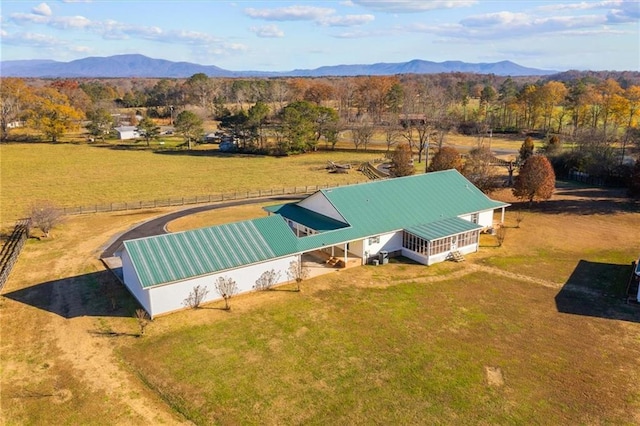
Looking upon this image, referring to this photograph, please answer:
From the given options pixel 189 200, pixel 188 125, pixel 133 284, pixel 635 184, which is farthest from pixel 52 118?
pixel 635 184

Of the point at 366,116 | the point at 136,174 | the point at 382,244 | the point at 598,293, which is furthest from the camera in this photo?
the point at 366,116

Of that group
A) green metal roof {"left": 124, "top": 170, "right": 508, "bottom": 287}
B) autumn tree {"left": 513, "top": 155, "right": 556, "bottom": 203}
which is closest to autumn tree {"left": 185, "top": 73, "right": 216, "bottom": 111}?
autumn tree {"left": 513, "top": 155, "right": 556, "bottom": 203}

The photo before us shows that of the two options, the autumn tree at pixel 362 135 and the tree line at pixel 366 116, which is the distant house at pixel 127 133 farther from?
the autumn tree at pixel 362 135

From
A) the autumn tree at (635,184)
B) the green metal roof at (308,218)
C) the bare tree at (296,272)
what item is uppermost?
the autumn tree at (635,184)

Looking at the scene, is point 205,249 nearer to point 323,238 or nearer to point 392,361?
point 323,238

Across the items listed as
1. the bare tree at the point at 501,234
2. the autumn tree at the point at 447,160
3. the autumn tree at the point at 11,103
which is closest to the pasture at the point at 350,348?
the bare tree at the point at 501,234
